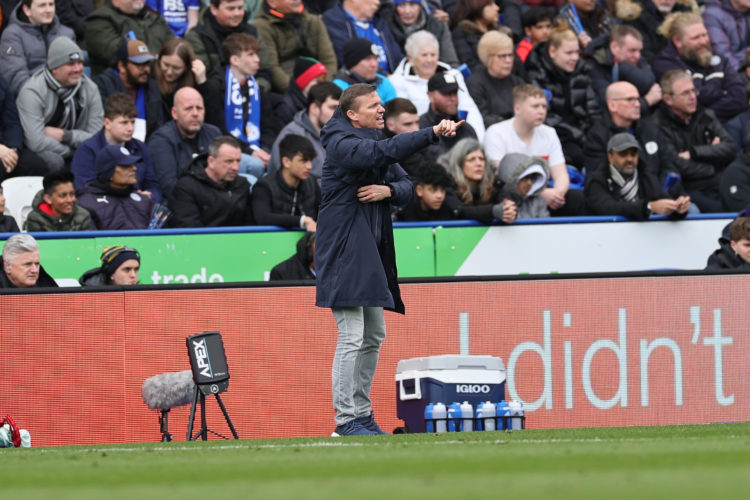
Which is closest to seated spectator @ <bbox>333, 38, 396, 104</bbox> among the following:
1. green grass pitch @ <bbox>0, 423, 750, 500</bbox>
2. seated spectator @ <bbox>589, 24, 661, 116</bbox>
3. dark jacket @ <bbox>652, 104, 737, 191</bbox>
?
seated spectator @ <bbox>589, 24, 661, 116</bbox>

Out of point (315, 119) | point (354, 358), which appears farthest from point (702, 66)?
point (354, 358)

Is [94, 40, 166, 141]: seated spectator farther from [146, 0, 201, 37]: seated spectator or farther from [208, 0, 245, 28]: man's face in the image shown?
[146, 0, 201, 37]: seated spectator

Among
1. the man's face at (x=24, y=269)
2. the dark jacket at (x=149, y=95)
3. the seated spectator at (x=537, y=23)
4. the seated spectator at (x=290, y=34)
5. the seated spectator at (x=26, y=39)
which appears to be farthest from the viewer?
the seated spectator at (x=537, y=23)

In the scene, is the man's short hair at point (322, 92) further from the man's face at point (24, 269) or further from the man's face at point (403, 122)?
the man's face at point (24, 269)

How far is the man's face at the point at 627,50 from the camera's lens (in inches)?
685

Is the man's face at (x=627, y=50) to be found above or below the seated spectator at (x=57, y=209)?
above

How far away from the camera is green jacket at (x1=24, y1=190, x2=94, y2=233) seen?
1338cm

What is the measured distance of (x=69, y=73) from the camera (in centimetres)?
1432

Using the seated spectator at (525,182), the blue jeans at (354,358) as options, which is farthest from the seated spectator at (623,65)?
the blue jeans at (354,358)

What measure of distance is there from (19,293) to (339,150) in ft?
11.0

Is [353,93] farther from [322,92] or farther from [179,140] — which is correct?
[179,140]

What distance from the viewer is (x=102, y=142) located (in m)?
14.1

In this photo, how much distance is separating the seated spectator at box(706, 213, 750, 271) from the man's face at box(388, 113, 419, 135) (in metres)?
3.07

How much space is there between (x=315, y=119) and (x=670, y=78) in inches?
164
